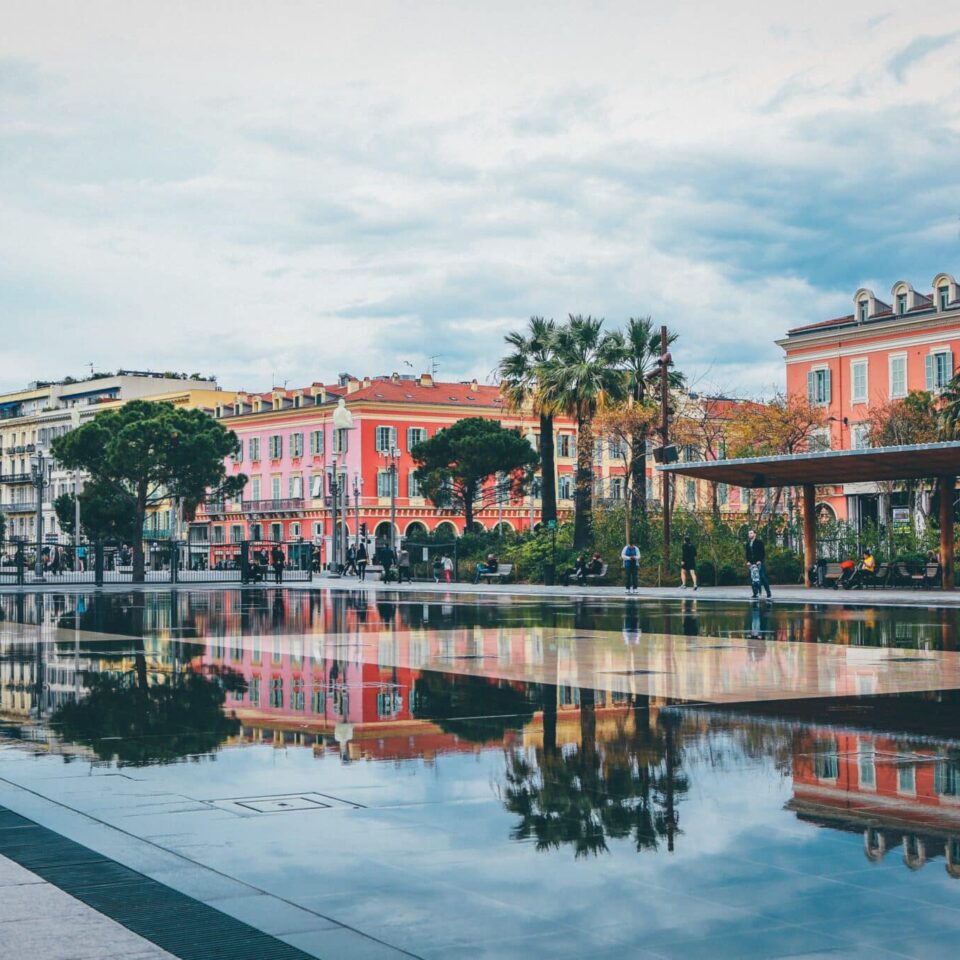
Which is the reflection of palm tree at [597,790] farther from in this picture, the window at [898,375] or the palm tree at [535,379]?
the window at [898,375]

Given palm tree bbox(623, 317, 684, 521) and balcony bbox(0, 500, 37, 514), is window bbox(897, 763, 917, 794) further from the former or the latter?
balcony bbox(0, 500, 37, 514)

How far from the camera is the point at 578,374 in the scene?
52.3 meters

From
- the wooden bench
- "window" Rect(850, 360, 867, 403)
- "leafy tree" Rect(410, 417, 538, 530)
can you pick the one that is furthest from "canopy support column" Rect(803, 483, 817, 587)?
"leafy tree" Rect(410, 417, 538, 530)

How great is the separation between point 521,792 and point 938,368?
65.7 metres

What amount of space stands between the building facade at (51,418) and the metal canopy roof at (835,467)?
3032 inches

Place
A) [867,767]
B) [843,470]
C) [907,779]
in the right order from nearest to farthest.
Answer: [907,779] < [867,767] < [843,470]

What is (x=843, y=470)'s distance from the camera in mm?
39875

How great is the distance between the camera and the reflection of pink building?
6.96m

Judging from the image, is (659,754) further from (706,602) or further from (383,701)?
(706,602)

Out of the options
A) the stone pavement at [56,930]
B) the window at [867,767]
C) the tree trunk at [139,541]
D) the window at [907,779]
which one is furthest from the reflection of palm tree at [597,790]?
the tree trunk at [139,541]

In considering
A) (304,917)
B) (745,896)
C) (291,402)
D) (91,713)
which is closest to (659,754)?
(745,896)

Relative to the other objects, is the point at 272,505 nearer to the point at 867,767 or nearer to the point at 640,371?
Result: the point at 640,371

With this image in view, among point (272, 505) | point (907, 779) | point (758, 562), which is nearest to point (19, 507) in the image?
point (272, 505)

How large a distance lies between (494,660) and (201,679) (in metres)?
3.93
